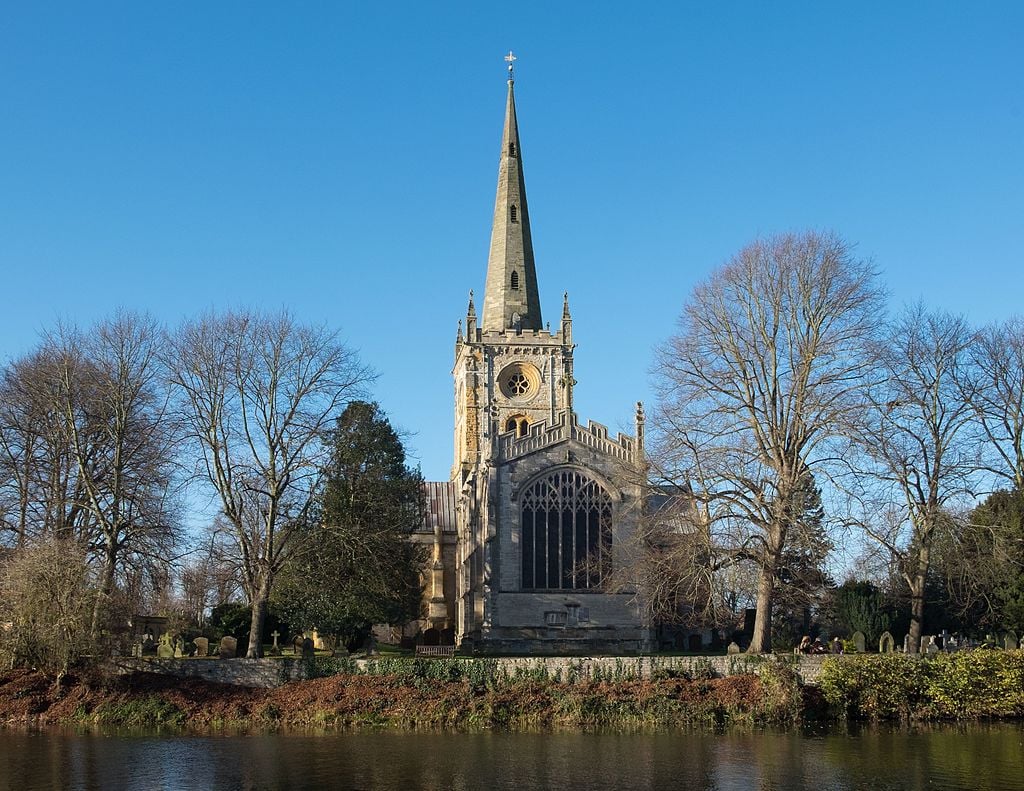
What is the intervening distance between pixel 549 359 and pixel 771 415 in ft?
104

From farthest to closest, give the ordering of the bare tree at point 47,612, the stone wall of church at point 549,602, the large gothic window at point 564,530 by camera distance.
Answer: the large gothic window at point 564,530, the stone wall of church at point 549,602, the bare tree at point 47,612

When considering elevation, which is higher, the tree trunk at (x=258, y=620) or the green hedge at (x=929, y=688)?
the tree trunk at (x=258, y=620)

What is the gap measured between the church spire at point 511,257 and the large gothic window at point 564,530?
18.0 meters

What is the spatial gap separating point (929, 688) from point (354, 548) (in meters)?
18.6

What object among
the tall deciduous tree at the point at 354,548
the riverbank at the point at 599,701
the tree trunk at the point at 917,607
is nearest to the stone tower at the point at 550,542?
the tall deciduous tree at the point at 354,548

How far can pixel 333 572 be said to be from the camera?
40.1m

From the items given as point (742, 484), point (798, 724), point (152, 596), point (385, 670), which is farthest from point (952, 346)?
point (152, 596)

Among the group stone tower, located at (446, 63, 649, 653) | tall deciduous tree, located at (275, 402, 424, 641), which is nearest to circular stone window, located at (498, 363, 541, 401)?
stone tower, located at (446, 63, 649, 653)

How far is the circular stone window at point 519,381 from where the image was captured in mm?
64938

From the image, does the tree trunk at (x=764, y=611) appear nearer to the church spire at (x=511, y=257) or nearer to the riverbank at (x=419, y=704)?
the riverbank at (x=419, y=704)

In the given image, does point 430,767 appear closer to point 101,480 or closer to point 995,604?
point 101,480

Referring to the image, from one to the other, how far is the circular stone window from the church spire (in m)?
2.62

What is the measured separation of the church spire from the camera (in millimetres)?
67438

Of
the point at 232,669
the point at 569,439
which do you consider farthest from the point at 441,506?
the point at 232,669
